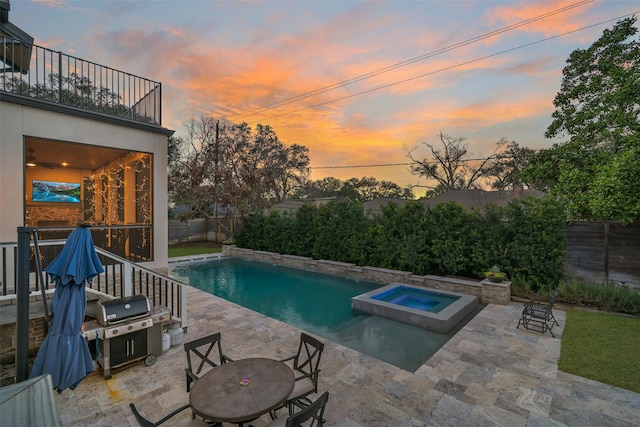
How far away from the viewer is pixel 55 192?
356 inches

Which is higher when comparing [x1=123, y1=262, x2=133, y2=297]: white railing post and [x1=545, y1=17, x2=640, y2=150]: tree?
[x1=545, y1=17, x2=640, y2=150]: tree

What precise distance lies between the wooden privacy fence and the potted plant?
7.65 feet

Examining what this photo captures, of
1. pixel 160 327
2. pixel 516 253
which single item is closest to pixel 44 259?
pixel 160 327

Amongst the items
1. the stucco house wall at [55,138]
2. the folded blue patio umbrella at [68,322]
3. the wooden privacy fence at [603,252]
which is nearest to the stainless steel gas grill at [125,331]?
the folded blue patio umbrella at [68,322]

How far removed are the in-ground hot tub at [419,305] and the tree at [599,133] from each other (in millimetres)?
4501

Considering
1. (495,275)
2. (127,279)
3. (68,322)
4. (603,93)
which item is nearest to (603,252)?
(495,275)

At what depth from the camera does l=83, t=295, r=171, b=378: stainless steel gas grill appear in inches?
151

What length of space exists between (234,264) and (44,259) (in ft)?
28.2

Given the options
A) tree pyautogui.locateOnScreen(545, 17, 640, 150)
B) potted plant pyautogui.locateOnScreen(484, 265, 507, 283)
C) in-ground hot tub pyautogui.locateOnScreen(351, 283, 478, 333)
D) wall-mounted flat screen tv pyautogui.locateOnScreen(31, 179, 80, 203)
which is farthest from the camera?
tree pyautogui.locateOnScreen(545, 17, 640, 150)

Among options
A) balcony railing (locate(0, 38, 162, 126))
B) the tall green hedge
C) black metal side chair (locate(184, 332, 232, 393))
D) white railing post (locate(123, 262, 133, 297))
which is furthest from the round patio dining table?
the tall green hedge

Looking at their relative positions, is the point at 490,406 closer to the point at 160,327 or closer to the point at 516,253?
the point at 160,327

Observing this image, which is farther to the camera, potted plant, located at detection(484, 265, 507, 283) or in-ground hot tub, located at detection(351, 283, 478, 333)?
potted plant, located at detection(484, 265, 507, 283)

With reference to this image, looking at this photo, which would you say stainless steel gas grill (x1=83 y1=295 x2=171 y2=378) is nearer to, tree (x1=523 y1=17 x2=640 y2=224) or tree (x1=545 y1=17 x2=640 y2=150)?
tree (x1=523 y1=17 x2=640 y2=224)

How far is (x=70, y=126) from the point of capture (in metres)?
5.86
